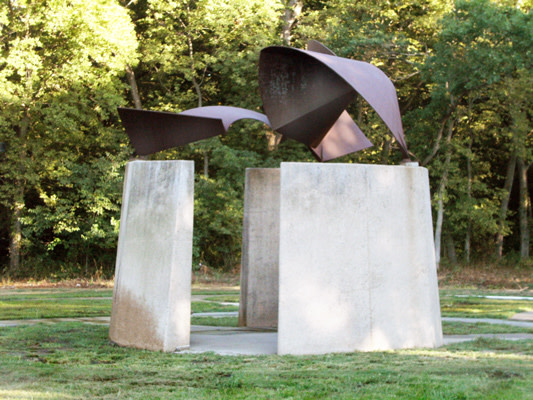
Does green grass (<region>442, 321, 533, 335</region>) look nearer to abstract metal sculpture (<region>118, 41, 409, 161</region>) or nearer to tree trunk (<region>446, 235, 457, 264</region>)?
abstract metal sculpture (<region>118, 41, 409, 161</region>)

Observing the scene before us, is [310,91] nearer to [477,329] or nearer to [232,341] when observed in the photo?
[232,341]

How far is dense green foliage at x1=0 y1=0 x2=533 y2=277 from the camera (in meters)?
24.8

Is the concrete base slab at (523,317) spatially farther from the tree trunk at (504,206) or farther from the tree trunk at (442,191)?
the tree trunk at (504,206)

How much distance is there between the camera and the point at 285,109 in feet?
32.7

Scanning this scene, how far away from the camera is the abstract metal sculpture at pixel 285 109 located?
934 cm

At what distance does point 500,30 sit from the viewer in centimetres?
2325

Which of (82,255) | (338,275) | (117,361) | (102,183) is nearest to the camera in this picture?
(117,361)

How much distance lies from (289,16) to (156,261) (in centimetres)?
2375

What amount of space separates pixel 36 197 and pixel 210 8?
1085cm

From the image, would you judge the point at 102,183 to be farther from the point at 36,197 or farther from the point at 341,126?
the point at 341,126

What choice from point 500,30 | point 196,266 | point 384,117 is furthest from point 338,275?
point 196,266

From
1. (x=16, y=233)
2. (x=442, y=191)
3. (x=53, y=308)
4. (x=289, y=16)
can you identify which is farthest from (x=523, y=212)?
(x=53, y=308)

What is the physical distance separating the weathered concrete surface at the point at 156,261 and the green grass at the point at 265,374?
1.27ft

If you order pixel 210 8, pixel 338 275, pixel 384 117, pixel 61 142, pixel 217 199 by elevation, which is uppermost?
pixel 210 8
